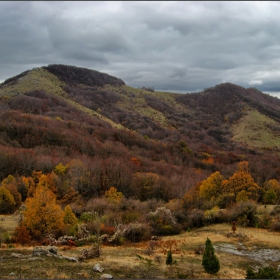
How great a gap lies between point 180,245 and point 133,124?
363 feet

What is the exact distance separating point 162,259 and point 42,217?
30.8 ft

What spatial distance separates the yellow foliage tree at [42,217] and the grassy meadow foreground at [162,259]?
7.54 ft

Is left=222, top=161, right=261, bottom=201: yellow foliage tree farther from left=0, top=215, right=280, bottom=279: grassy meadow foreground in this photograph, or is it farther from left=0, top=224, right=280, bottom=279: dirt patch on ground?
left=0, top=224, right=280, bottom=279: dirt patch on ground

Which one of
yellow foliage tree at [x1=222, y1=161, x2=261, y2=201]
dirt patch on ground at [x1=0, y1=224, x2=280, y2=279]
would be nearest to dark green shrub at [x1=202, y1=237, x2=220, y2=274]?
dirt patch on ground at [x1=0, y1=224, x2=280, y2=279]

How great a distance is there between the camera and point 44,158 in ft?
202

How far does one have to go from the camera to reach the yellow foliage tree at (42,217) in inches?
861

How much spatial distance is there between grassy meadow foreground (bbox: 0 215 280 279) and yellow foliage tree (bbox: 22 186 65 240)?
230cm

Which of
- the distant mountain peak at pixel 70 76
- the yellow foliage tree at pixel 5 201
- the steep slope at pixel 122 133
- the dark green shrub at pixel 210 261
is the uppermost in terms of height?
the distant mountain peak at pixel 70 76

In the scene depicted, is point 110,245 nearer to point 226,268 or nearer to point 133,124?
point 226,268

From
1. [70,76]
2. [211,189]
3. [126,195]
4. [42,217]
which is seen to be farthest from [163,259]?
[70,76]

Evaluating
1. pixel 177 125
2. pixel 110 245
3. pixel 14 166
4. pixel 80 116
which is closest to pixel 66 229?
pixel 110 245

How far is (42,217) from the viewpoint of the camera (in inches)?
869

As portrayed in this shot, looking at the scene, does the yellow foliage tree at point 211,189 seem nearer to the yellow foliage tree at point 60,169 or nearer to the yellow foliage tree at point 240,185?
the yellow foliage tree at point 240,185

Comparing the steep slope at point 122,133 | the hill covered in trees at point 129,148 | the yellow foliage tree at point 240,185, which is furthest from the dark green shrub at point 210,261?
the steep slope at point 122,133
